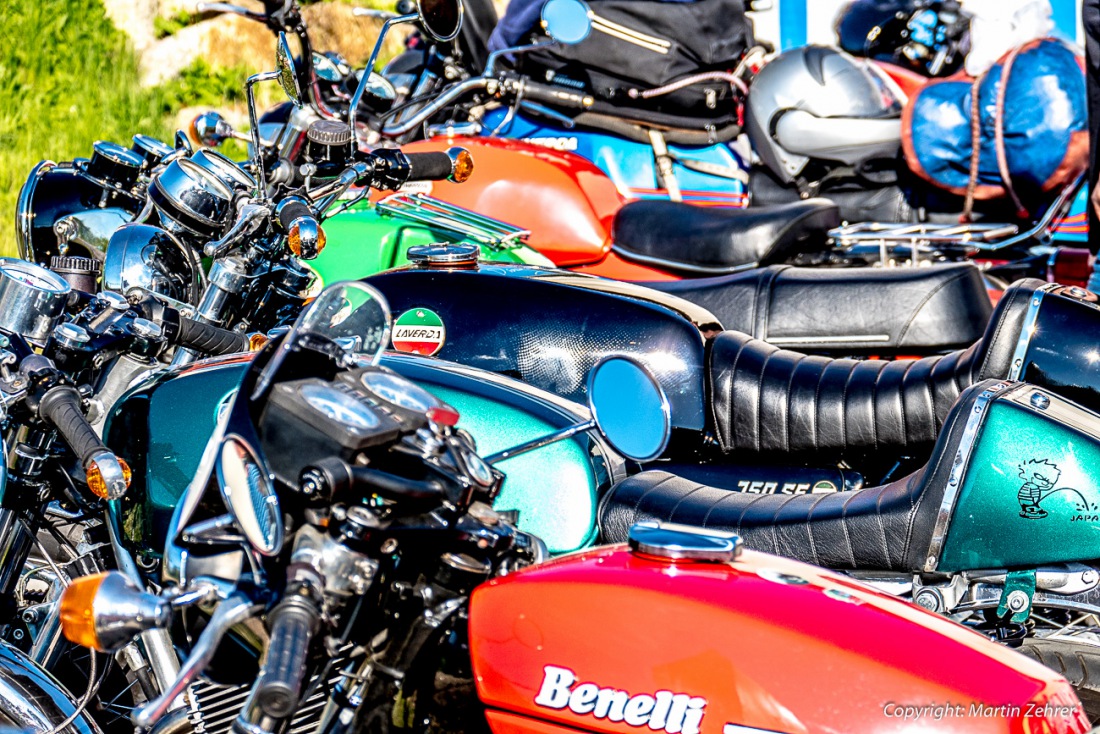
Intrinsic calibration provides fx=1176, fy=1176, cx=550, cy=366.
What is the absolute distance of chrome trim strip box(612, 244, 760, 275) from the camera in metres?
4.21

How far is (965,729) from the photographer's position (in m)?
1.20

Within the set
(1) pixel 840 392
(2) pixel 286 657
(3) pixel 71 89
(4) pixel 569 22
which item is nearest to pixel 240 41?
(3) pixel 71 89

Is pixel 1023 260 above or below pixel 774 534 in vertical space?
above

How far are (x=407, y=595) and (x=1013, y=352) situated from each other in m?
1.51

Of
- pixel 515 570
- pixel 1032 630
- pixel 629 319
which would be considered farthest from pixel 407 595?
pixel 629 319

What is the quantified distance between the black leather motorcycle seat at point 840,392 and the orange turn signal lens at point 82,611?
168 centimetres

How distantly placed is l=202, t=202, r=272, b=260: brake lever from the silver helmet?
3460 millimetres

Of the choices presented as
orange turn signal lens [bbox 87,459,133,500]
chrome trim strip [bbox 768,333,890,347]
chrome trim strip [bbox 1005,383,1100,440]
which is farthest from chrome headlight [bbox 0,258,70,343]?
chrome trim strip [bbox 768,333,890,347]

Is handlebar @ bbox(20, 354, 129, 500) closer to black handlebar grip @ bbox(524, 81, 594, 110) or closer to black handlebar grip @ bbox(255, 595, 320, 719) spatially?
black handlebar grip @ bbox(255, 595, 320, 719)

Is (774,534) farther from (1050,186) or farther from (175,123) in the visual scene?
(175,123)

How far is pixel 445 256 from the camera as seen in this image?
9.94 ft

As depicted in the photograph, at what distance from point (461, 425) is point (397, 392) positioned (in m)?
0.85

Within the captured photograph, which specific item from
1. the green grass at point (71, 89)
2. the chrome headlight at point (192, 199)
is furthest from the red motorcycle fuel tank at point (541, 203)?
the green grass at point (71, 89)

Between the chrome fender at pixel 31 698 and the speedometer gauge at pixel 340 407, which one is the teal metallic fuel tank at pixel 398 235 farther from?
the speedometer gauge at pixel 340 407
